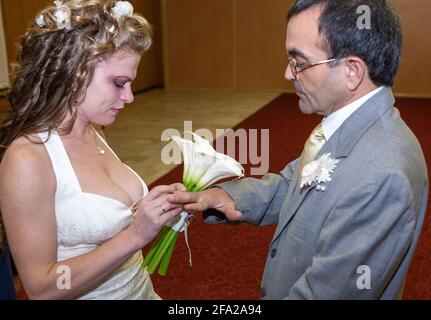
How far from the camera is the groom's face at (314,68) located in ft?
4.59

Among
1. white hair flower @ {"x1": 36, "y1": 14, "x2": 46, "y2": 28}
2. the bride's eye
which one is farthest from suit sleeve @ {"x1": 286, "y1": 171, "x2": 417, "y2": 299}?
white hair flower @ {"x1": 36, "y1": 14, "x2": 46, "y2": 28}

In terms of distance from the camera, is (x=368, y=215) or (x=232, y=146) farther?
(x=232, y=146)

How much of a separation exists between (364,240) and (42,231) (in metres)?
0.96

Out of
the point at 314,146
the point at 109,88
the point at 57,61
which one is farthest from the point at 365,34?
the point at 57,61

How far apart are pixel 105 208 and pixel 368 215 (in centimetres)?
90

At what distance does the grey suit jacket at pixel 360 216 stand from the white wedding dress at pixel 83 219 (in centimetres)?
60

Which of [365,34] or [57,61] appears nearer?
[365,34]

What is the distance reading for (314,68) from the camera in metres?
1.44

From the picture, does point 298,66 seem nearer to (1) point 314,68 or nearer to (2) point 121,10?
(1) point 314,68

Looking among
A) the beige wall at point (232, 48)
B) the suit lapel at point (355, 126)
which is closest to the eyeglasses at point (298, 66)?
the suit lapel at point (355, 126)

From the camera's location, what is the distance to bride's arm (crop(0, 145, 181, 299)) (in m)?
1.42
